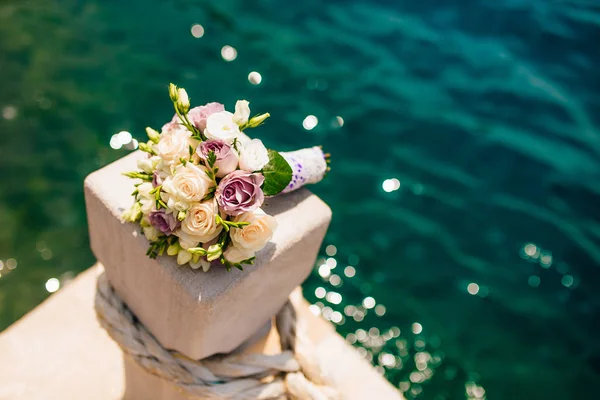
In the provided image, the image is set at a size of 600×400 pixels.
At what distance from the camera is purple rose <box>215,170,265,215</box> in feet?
2.96

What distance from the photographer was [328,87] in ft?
10.0

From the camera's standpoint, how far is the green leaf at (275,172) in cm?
100

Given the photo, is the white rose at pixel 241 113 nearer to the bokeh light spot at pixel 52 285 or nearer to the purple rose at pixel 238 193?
the purple rose at pixel 238 193

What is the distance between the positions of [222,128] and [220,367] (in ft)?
1.72

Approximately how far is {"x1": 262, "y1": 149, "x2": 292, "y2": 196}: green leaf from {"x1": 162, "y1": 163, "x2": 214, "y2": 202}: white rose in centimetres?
13

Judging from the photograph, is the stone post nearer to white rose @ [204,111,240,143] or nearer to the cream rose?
the cream rose

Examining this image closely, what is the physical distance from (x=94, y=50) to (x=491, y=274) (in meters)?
2.31

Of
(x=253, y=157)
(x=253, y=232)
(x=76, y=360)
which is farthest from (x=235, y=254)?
(x=76, y=360)

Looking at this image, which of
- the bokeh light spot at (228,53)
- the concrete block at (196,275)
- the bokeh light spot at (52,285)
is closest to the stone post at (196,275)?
the concrete block at (196,275)

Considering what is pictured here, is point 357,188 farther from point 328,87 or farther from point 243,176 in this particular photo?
point 243,176

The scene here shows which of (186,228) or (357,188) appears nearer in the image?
(186,228)

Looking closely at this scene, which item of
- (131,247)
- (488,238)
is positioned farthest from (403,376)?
(131,247)

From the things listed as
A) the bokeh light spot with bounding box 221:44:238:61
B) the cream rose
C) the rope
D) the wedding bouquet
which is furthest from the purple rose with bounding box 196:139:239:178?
the bokeh light spot with bounding box 221:44:238:61

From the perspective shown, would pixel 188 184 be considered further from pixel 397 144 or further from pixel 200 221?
pixel 397 144
